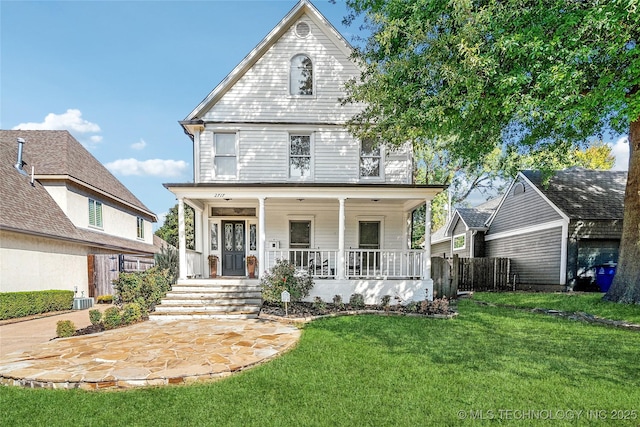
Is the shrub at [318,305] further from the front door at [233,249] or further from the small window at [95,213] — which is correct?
the small window at [95,213]

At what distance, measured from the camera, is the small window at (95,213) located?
45.1 ft

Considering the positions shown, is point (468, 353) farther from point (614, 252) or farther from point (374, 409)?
point (614, 252)

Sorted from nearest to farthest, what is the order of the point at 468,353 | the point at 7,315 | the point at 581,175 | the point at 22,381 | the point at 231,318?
the point at 22,381 < the point at 468,353 < the point at 231,318 < the point at 7,315 < the point at 581,175

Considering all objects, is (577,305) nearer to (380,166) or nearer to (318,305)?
(380,166)

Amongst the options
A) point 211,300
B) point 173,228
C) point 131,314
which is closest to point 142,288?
point 131,314

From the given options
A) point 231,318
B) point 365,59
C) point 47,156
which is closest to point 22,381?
point 231,318

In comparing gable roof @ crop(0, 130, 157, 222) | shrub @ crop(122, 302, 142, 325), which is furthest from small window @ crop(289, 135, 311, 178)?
gable roof @ crop(0, 130, 157, 222)

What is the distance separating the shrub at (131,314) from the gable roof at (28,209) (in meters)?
4.63

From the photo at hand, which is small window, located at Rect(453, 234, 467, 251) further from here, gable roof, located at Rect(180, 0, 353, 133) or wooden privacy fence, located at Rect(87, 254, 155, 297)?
wooden privacy fence, located at Rect(87, 254, 155, 297)

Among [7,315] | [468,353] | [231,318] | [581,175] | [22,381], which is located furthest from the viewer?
[581,175]

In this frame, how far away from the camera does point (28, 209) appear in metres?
10.3

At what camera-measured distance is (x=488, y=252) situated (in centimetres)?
1802

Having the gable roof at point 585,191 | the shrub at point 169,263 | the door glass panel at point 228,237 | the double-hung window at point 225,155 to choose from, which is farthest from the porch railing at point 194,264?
the gable roof at point 585,191

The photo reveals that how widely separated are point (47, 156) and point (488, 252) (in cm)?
2211
